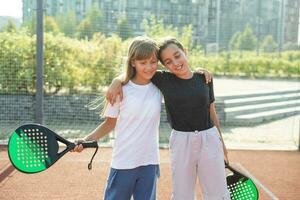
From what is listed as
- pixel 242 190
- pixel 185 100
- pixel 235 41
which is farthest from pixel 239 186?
pixel 235 41

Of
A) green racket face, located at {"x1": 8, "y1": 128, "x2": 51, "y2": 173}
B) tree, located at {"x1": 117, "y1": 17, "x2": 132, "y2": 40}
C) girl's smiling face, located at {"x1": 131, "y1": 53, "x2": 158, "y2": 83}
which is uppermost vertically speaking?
tree, located at {"x1": 117, "y1": 17, "x2": 132, "y2": 40}

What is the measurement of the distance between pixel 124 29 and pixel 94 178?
9.76 ft

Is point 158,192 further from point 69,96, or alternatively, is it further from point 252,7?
point 252,7

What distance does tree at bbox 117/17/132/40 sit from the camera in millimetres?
7135

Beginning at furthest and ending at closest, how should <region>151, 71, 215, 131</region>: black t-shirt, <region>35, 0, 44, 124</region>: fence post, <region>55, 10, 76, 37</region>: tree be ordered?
1. <region>55, 10, 76, 37</region>: tree
2. <region>35, 0, 44, 124</region>: fence post
3. <region>151, 71, 215, 131</region>: black t-shirt

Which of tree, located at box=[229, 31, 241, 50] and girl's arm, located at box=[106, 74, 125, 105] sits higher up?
tree, located at box=[229, 31, 241, 50]

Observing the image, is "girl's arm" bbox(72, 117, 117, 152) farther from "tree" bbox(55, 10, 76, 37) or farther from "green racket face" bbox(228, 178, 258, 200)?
"tree" bbox(55, 10, 76, 37)

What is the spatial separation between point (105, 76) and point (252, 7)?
247cm

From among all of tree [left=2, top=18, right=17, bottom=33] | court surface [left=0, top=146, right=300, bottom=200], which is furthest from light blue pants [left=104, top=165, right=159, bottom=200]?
tree [left=2, top=18, right=17, bottom=33]

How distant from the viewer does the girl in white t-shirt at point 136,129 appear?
8.59 ft

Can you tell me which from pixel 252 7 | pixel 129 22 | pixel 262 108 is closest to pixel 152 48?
pixel 129 22

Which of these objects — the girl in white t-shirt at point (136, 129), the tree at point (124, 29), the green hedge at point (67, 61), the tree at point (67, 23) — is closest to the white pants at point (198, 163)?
the girl in white t-shirt at point (136, 129)

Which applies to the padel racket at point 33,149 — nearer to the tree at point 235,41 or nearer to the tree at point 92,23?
the tree at point 92,23

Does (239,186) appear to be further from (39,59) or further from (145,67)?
(39,59)
